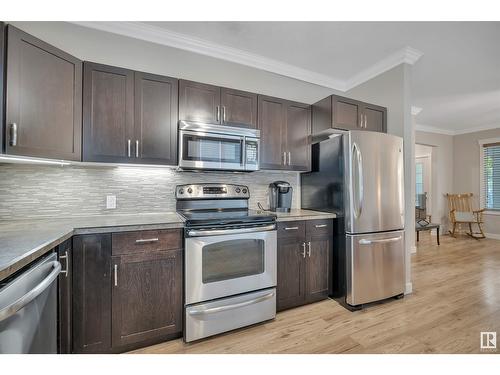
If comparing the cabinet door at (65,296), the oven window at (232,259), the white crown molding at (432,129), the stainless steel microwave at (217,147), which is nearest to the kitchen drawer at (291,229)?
the oven window at (232,259)

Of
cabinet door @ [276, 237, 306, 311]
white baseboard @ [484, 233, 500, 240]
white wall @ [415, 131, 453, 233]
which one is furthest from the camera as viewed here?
white wall @ [415, 131, 453, 233]

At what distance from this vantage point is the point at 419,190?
6.25 m

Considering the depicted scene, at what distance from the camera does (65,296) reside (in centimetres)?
140

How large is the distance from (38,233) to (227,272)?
1244 millimetres

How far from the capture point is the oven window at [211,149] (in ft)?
6.77

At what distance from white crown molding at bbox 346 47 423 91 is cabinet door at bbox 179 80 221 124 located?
6.55 feet

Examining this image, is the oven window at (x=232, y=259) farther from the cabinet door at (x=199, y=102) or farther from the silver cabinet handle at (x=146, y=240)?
the cabinet door at (x=199, y=102)

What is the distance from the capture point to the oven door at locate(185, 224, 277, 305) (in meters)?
1.73

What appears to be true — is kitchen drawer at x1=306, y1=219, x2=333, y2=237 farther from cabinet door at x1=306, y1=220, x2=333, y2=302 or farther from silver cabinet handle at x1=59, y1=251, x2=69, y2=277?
silver cabinet handle at x1=59, y1=251, x2=69, y2=277

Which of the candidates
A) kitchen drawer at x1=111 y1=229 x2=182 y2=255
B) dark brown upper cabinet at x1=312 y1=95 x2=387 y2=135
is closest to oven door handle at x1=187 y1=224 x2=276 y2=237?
kitchen drawer at x1=111 y1=229 x2=182 y2=255

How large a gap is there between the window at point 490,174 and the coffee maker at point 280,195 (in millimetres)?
5825
